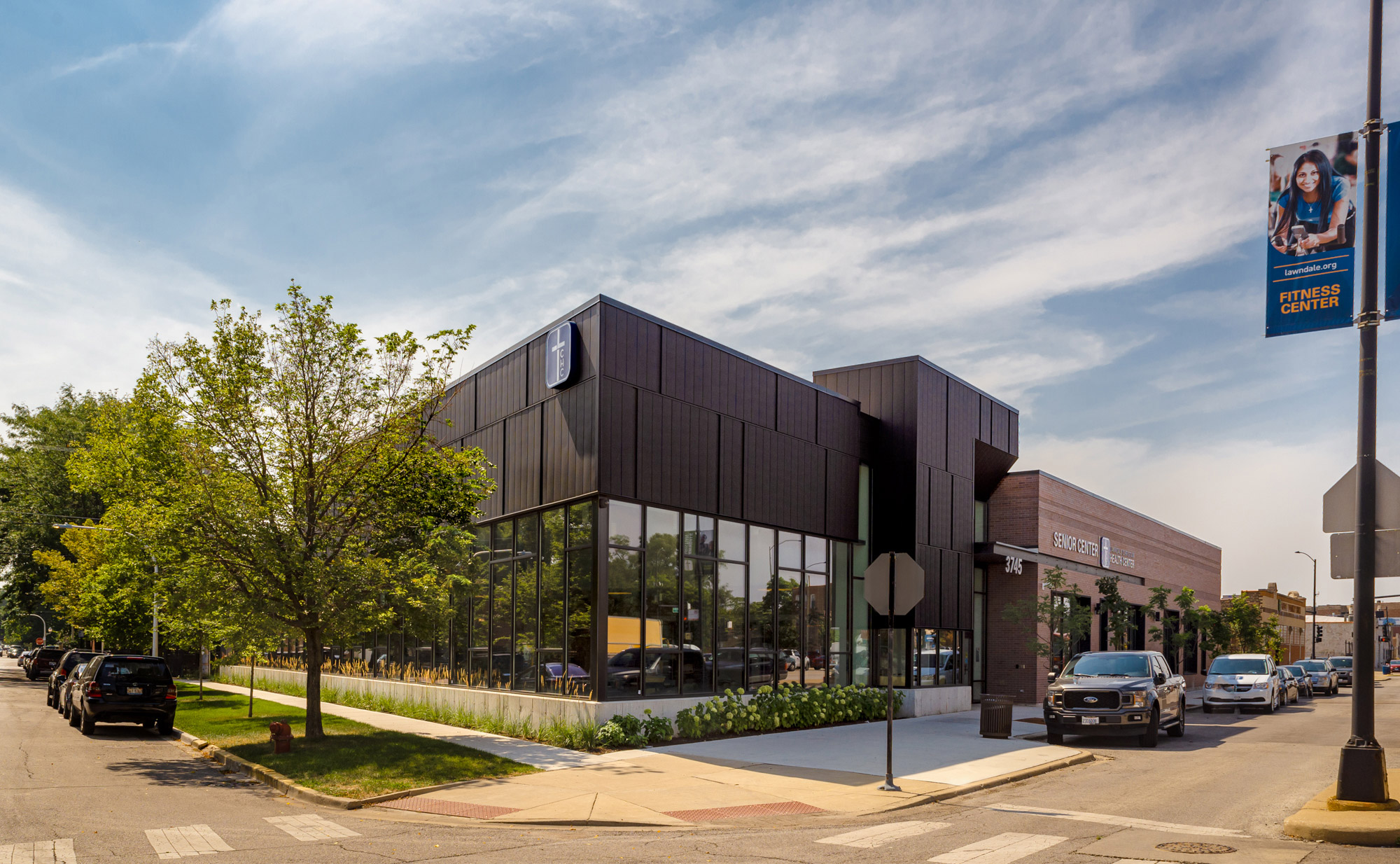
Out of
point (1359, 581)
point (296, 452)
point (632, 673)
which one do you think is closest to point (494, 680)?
point (632, 673)

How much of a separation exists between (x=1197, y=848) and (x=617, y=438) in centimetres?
1210

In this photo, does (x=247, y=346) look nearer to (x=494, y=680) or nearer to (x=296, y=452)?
(x=296, y=452)

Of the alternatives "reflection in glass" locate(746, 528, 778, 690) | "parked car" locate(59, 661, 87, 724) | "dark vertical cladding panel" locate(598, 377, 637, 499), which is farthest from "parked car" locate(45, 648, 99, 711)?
"reflection in glass" locate(746, 528, 778, 690)

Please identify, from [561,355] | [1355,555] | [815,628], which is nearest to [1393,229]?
[1355,555]

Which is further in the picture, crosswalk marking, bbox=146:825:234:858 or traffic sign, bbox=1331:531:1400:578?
traffic sign, bbox=1331:531:1400:578

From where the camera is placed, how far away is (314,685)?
18.6 meters

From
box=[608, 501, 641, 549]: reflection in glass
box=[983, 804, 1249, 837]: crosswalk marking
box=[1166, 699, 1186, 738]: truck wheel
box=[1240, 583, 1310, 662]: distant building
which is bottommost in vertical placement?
box=[1240, 583, 1310, 662]: distant building

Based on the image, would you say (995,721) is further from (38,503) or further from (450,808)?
(38,503)

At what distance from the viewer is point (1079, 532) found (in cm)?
3784

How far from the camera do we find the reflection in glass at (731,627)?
21.4 meters

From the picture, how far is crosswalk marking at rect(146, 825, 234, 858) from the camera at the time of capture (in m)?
9.84

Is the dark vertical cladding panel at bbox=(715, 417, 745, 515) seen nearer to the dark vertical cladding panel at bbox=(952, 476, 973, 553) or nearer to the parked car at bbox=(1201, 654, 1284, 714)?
the dark vertical cladding panel at bbox=(952, 476, 973, 553)

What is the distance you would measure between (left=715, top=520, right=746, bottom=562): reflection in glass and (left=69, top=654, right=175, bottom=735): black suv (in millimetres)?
12417

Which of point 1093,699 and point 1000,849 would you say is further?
point 1093,699
